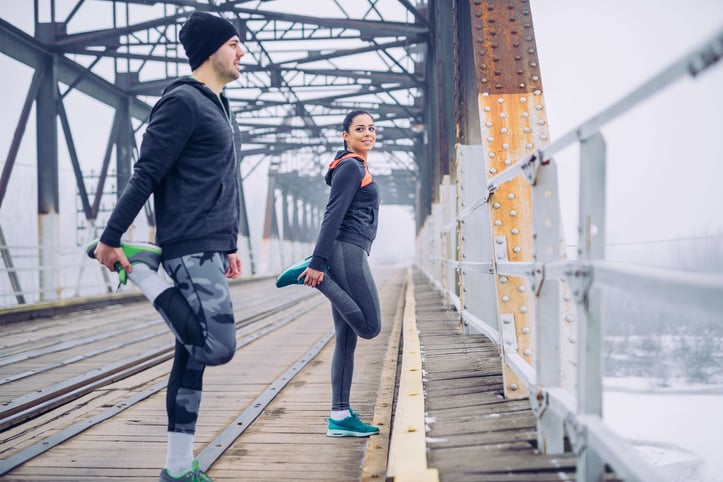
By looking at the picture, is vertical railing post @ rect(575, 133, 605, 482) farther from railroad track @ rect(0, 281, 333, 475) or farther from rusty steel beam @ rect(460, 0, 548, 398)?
railroad track @ rect(0, 281, 333, 475)

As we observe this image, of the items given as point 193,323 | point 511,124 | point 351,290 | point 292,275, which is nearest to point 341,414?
point 351,290

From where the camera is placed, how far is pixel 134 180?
7.36ft

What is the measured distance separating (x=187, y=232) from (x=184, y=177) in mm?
203

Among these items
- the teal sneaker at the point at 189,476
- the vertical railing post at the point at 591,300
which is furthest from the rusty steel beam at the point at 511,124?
the teal sneaker at the point at 189,476

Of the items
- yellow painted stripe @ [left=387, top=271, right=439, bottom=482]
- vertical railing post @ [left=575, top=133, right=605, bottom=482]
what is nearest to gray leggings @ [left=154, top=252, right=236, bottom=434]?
yellow painted stripe @ [left=387, top=271, right=439, bottom=482]

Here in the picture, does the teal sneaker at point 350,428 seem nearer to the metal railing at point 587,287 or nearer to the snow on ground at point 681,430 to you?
the metal railing at point 587,287

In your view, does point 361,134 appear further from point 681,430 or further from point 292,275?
point 681,430

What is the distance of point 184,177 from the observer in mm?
2320

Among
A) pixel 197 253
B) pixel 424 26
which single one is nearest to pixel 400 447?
pixel 197 253

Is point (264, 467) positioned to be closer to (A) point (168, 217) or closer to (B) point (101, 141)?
(A) point (168, 217)

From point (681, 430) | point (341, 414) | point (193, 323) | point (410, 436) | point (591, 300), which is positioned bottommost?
point (681, 430)

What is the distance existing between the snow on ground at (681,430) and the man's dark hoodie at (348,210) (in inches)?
57.4

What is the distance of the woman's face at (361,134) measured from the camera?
320 centimetres

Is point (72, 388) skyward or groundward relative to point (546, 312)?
groundward
